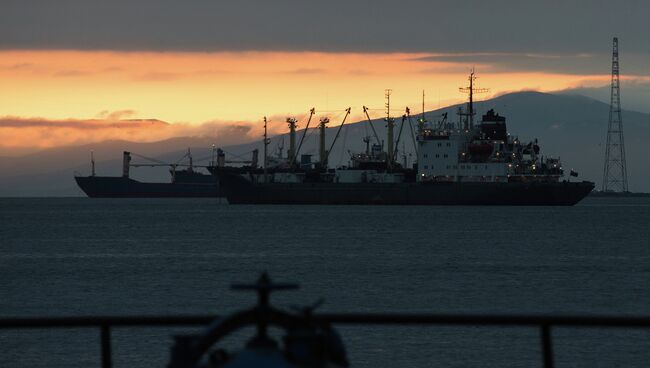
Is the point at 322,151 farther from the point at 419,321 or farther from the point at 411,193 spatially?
the point at 419,321

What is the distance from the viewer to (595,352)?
2361 cm

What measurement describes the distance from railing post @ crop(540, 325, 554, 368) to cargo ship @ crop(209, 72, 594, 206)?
394ft

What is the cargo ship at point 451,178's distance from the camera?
421ft

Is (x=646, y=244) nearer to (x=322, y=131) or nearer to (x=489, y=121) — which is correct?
(x=489, y=121)

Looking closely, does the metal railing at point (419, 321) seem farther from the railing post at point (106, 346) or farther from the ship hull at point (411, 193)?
the ship hull at point (411, 193)

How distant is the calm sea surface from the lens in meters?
23.9

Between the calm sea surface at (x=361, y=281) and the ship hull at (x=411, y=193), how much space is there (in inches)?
1400

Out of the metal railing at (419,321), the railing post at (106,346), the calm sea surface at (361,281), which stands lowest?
the calm sea surface at (361,281)

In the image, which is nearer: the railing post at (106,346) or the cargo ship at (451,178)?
the railing post at (106,346)

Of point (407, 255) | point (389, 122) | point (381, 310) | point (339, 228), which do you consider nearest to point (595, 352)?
point (381, 310)

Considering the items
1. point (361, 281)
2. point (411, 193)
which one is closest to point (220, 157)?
point (411, 193)

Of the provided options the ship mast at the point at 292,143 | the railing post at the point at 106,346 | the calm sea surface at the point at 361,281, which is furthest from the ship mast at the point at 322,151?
the railing post at the point at 106,346

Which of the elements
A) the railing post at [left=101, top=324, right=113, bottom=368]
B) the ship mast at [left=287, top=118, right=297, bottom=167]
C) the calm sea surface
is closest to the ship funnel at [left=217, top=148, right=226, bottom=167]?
the ship mast at [left=287, top=118, right=297, bottom=167]

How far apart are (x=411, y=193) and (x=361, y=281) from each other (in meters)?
93.0
